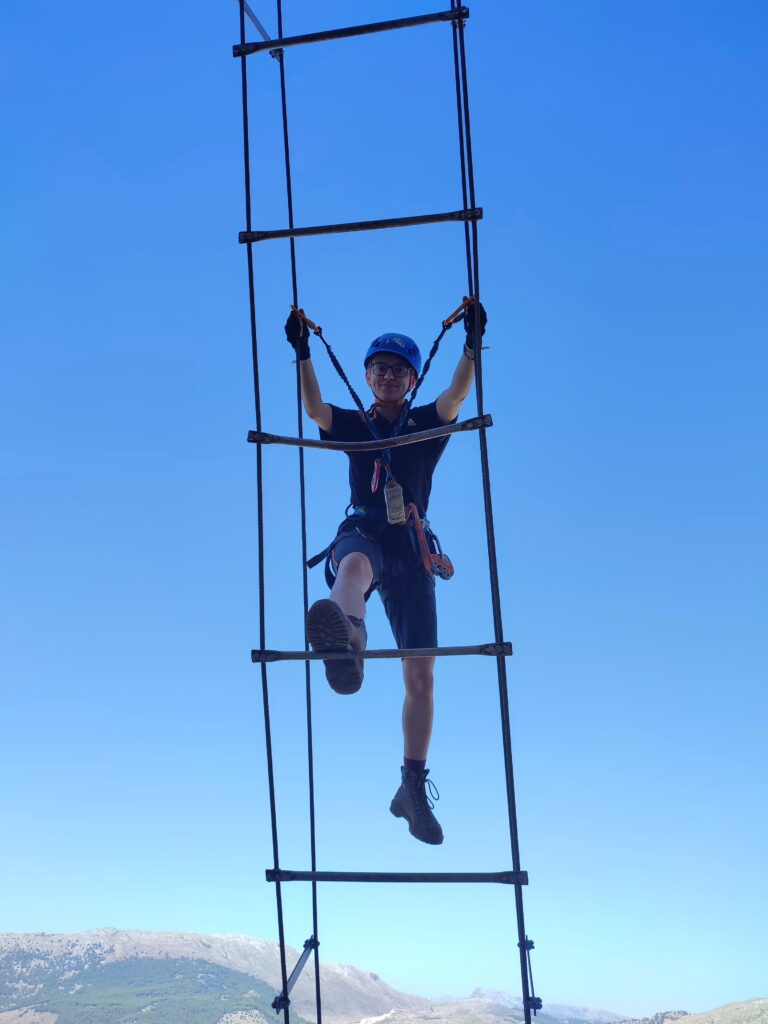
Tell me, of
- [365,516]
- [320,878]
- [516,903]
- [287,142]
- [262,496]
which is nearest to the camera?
[516,903]

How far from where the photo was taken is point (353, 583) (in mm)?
5953

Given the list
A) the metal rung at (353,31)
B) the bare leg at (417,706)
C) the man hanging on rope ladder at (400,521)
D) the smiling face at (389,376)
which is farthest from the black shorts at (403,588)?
the metal rung at (353,31)

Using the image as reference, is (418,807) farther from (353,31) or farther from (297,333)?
(353,31)

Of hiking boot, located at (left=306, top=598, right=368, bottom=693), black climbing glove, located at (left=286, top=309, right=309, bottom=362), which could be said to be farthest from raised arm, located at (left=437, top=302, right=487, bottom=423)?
hiking boot, located at (left=306, top=598, right=368, bottom=693)

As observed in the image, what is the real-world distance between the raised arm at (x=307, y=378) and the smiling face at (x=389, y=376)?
391 millimetres

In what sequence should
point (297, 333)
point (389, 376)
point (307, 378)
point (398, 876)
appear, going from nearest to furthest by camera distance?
point (398, 876) → point (297, 333) → point (307, 378) → point (389, 376)

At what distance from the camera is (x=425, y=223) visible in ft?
19.1

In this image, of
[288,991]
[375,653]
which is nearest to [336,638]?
[375,653]

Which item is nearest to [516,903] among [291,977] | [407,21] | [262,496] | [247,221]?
[291,977]

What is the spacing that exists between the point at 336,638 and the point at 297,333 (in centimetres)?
209

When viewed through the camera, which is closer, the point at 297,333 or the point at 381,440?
the point at 381,440

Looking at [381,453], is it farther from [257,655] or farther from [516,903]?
[516,903]

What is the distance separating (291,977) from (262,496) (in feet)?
8.90

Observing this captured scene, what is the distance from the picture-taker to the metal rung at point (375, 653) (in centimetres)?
Answer: 499
